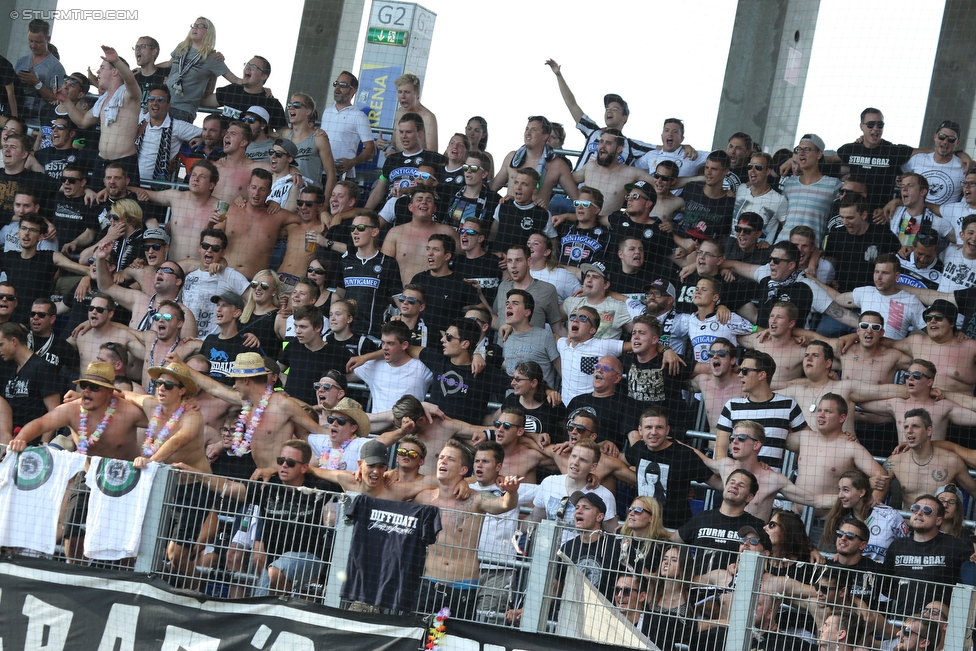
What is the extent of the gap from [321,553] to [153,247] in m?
5.11

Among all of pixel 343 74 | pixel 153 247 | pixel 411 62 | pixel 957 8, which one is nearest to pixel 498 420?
pixel 153 247

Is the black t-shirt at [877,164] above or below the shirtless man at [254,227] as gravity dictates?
above

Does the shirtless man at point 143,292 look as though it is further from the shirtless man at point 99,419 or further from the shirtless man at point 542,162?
the shirtless man at point 542,162

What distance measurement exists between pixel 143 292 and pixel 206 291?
61cm

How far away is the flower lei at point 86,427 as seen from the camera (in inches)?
324

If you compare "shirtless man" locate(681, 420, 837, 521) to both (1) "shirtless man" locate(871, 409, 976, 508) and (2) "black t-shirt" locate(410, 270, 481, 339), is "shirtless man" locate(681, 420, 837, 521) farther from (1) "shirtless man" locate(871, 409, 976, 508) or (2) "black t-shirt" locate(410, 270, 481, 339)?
(2) "black t-shirt" locate(410, 270, 481, 339)

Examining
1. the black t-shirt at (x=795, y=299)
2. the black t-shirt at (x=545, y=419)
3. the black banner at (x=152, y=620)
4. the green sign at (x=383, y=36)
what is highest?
the green sign at (x=383, y=36)

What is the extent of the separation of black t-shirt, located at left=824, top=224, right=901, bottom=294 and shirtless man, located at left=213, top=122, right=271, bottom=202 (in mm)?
5050

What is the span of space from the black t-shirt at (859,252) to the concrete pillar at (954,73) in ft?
11.3

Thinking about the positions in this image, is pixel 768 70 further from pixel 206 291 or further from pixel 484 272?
pixel 206 291

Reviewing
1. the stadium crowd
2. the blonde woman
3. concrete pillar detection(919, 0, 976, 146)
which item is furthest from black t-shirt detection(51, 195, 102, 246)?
concrete pillar detection(919, 0, 976, 146)

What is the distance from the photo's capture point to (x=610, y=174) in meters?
11.2

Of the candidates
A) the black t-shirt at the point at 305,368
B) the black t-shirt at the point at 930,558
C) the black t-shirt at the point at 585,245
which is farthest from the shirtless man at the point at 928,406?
the black t-shirt at the point at 305,368

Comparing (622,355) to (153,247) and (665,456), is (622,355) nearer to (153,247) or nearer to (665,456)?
(665,456)
